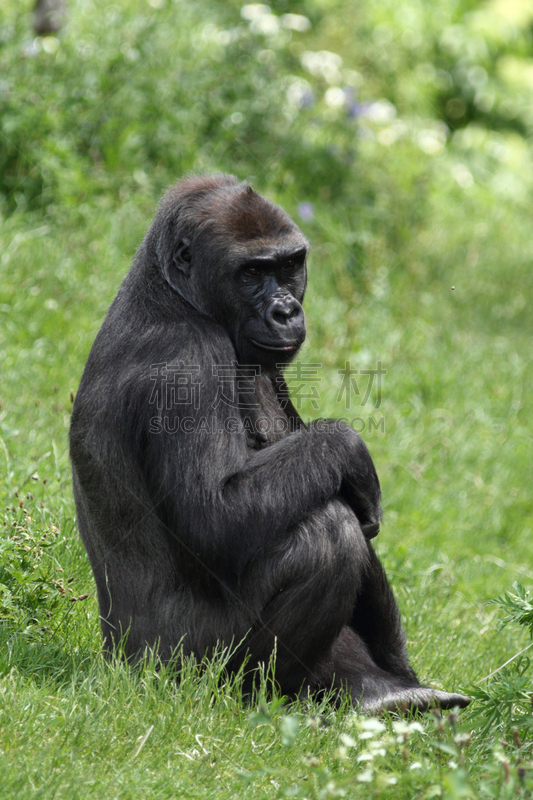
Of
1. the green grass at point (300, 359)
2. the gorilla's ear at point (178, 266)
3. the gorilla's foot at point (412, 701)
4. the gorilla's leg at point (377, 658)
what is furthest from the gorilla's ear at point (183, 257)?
the gorilla's foot at point (412, 701)

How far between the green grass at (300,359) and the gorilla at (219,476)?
22 centimetres

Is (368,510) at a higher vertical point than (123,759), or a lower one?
higher

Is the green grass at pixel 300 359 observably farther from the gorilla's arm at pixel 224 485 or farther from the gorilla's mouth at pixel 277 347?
the gorilla's mouth at pixel 277 347

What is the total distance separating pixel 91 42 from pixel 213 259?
20.3ft

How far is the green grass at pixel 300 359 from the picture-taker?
2885mm

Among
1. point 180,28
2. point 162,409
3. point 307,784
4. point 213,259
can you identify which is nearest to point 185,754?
point 307,784

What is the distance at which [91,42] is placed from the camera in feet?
29.1

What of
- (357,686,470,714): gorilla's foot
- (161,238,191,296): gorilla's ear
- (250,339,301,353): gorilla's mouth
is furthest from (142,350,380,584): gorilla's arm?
(357,686,470,714): gorilla's foot

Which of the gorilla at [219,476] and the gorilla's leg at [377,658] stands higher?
the gorilla at [219,476]

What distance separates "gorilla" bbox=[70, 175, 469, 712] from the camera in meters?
3.31

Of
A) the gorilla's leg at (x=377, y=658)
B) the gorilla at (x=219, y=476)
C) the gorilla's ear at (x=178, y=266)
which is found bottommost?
the gorilla's leg at (x=377, y=658)

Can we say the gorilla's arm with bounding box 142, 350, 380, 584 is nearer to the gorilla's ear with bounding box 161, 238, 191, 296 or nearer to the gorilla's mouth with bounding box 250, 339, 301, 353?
the gorilla's mouth with bounding box 250, 339, 301, 353

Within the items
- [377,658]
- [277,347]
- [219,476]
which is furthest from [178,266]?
[377,658]

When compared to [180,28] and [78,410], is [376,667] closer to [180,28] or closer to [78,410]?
[78,410]
